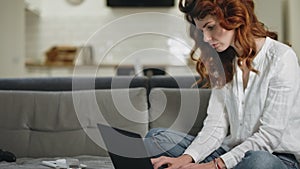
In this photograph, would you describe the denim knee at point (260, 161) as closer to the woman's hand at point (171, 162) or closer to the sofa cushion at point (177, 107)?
the woman's hand at point (171, 162)

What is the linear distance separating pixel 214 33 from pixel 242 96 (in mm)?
259

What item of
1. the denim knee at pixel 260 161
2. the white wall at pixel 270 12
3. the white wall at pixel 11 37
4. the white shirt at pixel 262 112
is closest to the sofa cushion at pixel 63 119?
the white shirt at pixel 262 112

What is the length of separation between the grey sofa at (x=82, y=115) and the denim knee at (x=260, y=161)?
0.75m

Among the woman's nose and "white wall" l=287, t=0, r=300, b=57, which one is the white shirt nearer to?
the woman's nose

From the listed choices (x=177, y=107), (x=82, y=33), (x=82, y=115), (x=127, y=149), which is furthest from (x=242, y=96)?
(x=82, y=33)

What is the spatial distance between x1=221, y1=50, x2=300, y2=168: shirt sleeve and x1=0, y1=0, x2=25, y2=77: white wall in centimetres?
361

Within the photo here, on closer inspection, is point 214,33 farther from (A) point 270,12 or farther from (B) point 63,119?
(A) point 270,12

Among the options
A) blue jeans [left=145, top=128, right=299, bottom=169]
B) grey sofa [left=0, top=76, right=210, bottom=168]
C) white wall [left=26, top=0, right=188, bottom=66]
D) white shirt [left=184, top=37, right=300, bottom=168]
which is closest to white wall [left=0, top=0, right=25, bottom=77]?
white wall [left=26, top=0, right=188, bottom=66]

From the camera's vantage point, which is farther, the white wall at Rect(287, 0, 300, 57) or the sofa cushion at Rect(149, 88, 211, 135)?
the white wall at Rect(287, 0, 300, 57)

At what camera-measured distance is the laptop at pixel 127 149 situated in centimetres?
145

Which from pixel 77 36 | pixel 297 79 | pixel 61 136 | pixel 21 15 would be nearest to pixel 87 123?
pixel 61 136

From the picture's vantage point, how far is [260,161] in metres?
1.38

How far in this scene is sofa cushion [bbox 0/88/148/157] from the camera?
2.24 meters

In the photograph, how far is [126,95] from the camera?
2.27 metres
